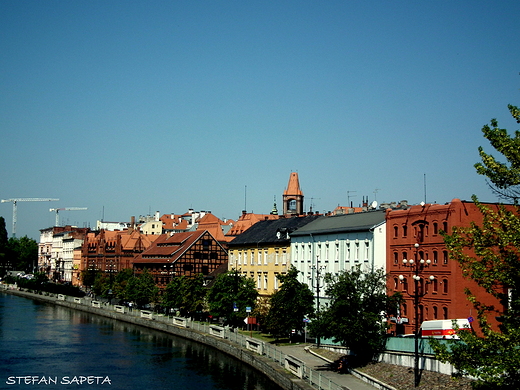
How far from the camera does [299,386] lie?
40.3 metres

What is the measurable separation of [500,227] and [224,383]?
30.0 m

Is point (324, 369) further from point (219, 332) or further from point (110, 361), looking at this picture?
point (219, 332)

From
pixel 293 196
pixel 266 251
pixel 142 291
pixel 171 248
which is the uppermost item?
pixel 293 196

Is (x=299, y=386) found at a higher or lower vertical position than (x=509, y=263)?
lower

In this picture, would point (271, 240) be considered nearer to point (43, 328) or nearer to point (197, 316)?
point (197, 316)

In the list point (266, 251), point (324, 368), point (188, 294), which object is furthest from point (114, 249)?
point (324, 368)

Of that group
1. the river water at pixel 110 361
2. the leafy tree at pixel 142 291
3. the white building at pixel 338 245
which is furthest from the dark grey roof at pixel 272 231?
the leafy tree at pixel 142 291

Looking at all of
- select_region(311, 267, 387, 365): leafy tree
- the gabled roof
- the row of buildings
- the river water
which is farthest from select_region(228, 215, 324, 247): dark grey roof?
select_region(311, 267, 387, 365): leafy tree

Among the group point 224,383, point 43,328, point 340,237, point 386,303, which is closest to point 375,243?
point 340,237

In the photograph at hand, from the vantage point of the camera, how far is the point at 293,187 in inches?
5787

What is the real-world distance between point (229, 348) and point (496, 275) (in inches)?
1563

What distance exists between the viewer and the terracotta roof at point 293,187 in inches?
5768

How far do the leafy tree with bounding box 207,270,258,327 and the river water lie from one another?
4569mm

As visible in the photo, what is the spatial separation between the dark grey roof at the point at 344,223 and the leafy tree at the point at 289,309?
7.81m
